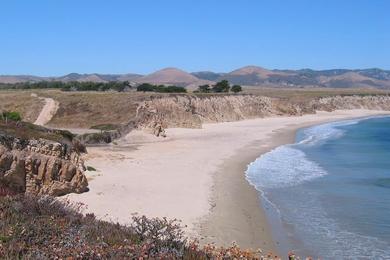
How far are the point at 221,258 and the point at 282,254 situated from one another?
6936 millimetres

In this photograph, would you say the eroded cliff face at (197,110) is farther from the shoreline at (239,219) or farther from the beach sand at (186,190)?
the shoreline at (239,219)

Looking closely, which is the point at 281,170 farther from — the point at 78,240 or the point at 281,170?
the point at 78,240

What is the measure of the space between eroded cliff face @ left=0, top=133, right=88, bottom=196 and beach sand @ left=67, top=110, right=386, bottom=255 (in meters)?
0.55

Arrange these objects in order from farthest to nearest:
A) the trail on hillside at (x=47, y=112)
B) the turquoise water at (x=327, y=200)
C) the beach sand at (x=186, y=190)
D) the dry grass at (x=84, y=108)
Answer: the trail on hillside at (x=47, y=112) → the dry grass at (x=84, y=108) → the beach sand at (x=186, y=190) → the turquoise water at (x=327, y=200)

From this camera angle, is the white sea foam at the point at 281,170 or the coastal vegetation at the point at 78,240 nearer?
the coastal vegetation at the point at 78,240

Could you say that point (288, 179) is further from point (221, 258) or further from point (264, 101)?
point (264, 101)

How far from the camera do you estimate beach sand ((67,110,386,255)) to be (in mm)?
14570

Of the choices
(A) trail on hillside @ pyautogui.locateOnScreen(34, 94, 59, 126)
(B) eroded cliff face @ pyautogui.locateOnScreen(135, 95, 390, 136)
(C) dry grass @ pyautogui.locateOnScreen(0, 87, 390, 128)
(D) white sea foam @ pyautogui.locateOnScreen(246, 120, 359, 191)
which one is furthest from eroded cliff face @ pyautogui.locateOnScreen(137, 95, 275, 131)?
(D) white sea foam @ pyautogui.locateOnScreen(246, 120, 359, 191)

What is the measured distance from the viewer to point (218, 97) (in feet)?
227

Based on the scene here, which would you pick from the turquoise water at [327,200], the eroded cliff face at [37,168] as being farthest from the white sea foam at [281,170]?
the eroded cliff face at [37,168]

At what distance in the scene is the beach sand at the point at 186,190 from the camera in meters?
14.6

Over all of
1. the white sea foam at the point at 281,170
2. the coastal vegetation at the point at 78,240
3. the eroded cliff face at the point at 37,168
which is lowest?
the white sea foam at the point at 281,170

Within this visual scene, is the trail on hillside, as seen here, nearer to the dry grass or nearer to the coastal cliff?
the dry grass

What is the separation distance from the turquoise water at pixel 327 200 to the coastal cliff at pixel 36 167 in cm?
641
